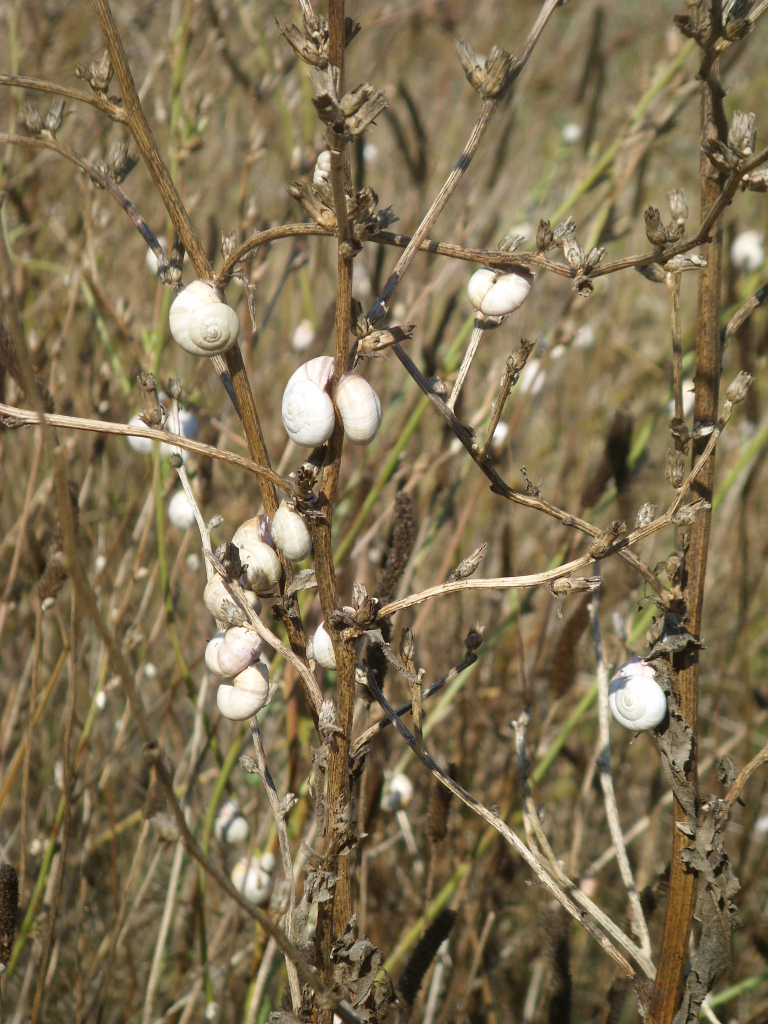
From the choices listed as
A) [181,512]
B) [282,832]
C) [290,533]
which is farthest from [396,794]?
[290,533]

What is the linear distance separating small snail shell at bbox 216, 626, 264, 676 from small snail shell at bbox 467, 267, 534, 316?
10.1 inches

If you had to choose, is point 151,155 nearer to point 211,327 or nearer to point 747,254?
point 211,327

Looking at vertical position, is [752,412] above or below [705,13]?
above

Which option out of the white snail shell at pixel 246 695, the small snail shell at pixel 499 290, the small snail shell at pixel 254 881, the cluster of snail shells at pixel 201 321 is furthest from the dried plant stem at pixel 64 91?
the small snail shell at pixel 254 881

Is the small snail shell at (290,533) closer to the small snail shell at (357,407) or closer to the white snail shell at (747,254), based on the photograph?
the small snail shell at (357,407)

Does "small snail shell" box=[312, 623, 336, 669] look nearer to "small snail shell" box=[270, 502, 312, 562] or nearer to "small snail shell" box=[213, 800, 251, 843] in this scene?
"small snail shell" box=[270, 502, 312, 562]

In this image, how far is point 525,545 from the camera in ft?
5.77

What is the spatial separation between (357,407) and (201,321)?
98mm

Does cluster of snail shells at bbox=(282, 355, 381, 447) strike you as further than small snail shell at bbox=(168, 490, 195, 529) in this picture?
No

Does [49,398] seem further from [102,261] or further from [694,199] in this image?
[694,199]

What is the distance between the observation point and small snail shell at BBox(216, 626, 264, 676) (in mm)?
506

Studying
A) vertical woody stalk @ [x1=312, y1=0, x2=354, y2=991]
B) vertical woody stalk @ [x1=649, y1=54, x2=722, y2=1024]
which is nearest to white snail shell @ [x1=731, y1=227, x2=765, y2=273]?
vertical woody stalk @ [x1=649, y1=54, x2=722, y2=1024]

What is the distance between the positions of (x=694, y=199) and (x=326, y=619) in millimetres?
2792

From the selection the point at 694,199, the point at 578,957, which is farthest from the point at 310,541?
the point at 694,199
